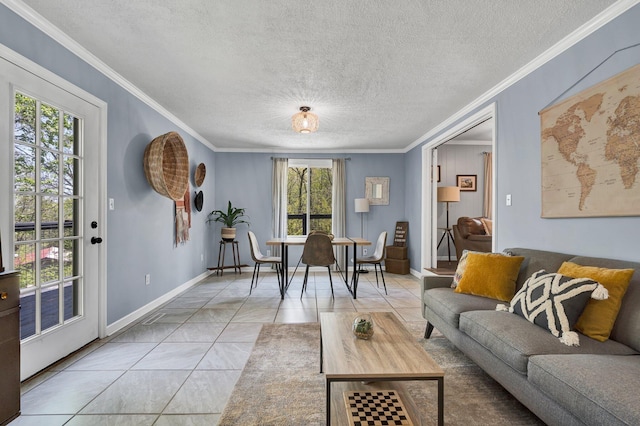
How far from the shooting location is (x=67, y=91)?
246cm

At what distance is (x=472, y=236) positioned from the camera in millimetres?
5695

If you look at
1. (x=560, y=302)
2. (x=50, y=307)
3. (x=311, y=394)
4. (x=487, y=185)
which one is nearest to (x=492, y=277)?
(x=560, y=302)

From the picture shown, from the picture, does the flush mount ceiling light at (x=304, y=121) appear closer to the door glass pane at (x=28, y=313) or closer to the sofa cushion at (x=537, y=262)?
the sofa cushion at (x=537, y=262)

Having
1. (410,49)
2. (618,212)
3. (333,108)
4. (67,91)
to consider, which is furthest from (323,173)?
(618,212)

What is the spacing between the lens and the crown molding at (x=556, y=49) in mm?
2014

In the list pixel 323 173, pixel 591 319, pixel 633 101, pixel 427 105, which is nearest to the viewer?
pixel 591 319

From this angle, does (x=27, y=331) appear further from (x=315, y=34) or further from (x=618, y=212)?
(x=618, y=212)

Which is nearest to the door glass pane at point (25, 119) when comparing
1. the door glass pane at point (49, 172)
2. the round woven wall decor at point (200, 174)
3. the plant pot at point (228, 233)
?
the door glass pane at point (49, 172)

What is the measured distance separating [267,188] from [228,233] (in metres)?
1.21

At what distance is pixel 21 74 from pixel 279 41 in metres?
1.69

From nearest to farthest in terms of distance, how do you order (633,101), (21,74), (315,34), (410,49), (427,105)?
(633,101) → (21,74) → (315,34) → (410,49) → (427,105)

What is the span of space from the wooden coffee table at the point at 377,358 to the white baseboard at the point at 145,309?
7.13ft

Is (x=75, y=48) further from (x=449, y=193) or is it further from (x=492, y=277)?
(x=449, y=193)

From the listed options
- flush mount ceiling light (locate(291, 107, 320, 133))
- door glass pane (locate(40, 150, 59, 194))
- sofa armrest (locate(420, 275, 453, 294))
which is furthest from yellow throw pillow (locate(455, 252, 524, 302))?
door glass pane (locate(40, 150, 59, 194))
